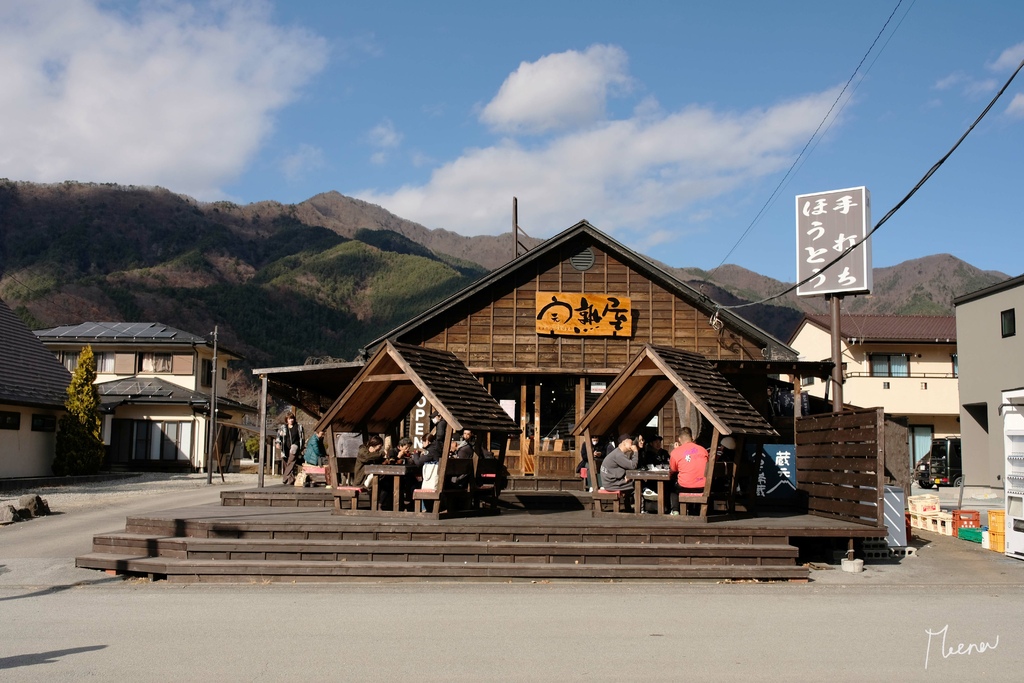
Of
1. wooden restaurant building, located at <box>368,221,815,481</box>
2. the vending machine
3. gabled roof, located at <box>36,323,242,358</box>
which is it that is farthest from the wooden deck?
gabled roof, located at <box>36,323,242,358</box>

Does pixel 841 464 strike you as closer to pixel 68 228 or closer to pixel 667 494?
pixel 667 494

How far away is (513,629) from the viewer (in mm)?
8289

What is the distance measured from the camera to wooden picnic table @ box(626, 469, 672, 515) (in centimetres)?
1313

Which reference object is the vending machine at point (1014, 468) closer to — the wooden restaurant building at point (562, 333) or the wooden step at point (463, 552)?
the wooden step at point (463, 552)

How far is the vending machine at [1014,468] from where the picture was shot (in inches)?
506

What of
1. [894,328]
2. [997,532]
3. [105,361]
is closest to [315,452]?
[997,532]

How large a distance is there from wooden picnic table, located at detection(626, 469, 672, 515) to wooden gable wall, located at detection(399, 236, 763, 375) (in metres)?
8.82

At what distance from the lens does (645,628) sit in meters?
8.36

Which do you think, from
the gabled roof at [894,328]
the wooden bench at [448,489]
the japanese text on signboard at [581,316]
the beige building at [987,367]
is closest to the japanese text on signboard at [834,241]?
the japanese text on signboard at [581,316]

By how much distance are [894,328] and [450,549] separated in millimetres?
38489

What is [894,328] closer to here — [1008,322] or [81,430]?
[1008,322]

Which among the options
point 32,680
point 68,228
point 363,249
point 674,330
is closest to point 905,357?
point 674,330

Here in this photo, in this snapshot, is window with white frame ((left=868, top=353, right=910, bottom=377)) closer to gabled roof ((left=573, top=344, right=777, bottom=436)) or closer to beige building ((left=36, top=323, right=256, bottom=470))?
beige building ((left=36, top=323, right=256, bottom=470))

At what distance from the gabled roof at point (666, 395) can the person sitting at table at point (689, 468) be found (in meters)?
0.56
